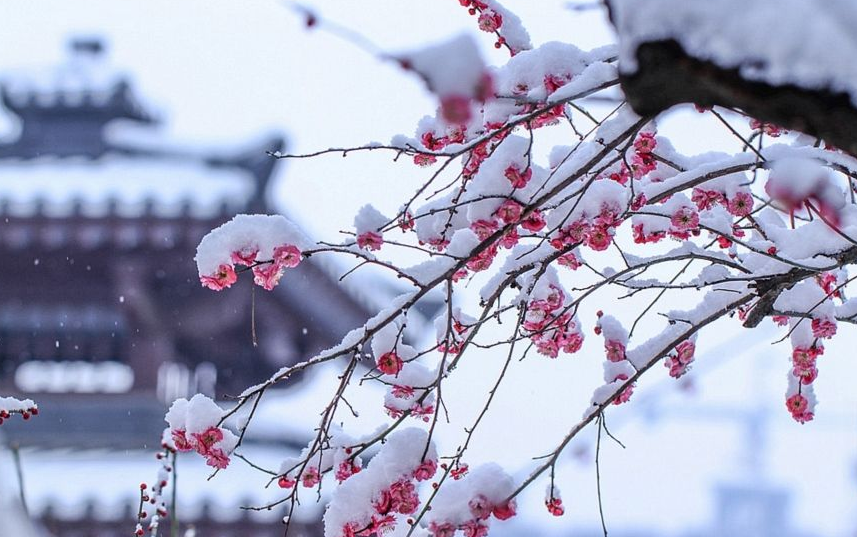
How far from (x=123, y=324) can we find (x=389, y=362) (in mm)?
6138

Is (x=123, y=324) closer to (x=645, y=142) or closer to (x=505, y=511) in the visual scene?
(x=645, y=142)

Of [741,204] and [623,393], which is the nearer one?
[741,204]

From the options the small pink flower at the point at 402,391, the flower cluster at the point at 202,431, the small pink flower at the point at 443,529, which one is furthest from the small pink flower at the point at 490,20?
the small pink flower at the point at 443,529

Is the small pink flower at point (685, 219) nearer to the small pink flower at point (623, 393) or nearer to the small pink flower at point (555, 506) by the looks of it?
the small pink flower at point (623, 393)

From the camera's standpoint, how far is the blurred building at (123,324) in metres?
7.31

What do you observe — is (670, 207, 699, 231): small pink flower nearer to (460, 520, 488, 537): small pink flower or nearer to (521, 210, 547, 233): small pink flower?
(521, 210, 547, 233): small pink flower

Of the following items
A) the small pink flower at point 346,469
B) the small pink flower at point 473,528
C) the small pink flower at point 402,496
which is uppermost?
the small pink flower at point 346,469

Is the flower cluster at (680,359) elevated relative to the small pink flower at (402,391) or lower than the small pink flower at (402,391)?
elevated

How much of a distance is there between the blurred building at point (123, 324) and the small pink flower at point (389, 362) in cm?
489

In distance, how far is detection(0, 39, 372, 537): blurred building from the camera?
731 centimetres

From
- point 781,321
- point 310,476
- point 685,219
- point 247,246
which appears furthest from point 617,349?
point 247,246

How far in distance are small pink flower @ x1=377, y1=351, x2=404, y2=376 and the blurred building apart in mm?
4888

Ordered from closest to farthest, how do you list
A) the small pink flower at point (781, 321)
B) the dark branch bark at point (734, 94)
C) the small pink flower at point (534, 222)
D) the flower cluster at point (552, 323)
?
the dark branch bark at point (734, 94) → the small pink flower at point (534, 222) → the flower cluster at point (552, 323) → the small pink flower at point (781, 321)

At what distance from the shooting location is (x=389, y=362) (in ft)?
7.15
